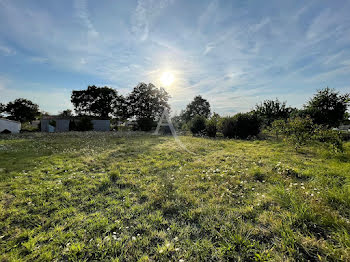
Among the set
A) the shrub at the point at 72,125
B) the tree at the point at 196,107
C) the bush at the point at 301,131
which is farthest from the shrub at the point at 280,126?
the tree at the point at 196,107

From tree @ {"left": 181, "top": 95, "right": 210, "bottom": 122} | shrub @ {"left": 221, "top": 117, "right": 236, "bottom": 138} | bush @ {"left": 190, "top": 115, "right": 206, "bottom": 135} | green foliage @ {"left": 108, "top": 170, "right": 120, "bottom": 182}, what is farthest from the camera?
tree @ {"left": 181, "top": 95, "right": 210, "bottom": 122}

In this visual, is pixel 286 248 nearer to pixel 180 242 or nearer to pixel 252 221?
pixel 252 221

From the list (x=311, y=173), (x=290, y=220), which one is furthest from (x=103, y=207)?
(x=311, y=173)

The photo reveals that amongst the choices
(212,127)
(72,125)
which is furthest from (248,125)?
(72,125)

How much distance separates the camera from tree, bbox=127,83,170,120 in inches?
1323

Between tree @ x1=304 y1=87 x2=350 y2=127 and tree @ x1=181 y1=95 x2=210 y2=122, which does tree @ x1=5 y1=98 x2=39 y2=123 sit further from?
tree @ x1=304 y1=87 x2=350 y2=127

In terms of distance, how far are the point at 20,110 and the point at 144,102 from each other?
32.5m

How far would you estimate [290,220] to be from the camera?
205cm

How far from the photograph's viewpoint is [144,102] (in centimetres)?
3372

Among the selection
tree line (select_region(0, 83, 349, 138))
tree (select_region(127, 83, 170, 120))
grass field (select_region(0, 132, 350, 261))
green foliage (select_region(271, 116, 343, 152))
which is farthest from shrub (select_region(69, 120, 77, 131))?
green foliage (select_region(271, 116, 343, 152))

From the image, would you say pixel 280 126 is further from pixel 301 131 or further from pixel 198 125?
pixel 198 125

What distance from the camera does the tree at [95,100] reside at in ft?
112

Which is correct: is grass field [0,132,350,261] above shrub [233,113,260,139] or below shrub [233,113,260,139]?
below

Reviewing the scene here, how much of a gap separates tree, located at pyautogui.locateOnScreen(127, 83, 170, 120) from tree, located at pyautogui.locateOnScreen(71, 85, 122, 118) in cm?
437
